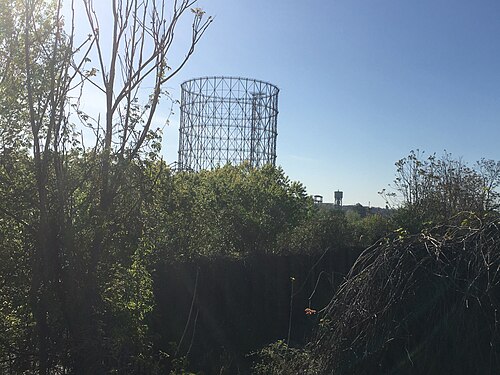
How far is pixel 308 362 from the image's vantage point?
17.9ft

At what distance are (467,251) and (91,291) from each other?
340 centimetres

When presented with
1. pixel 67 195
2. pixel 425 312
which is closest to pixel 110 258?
pixel 67 195

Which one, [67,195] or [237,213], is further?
[237,213]

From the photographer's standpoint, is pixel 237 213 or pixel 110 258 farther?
pixel 237 213

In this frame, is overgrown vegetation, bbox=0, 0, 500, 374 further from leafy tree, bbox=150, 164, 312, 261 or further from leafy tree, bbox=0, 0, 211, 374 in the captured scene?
leafy tree, bbox=150, 164, 312, 261

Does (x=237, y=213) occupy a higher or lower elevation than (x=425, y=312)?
higher

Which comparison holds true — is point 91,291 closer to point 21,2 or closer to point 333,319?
point 333,319

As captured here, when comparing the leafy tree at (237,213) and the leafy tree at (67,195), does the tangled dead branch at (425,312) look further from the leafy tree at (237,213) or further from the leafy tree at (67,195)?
the leafy tree at (237,213)

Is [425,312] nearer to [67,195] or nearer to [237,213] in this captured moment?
[67,195]

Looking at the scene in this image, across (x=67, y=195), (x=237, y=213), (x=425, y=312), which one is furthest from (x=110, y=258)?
(x=237, y=213)

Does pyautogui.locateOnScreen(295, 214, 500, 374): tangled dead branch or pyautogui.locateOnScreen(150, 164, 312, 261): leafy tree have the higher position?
pyautogui.locateOnScreen(150, 164, 312, 261): leafy tree

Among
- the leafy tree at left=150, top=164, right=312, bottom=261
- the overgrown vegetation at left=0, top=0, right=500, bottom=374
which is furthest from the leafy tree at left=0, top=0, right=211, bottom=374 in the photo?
the leafy tree at left=150, top=164, right=312, bottom=261

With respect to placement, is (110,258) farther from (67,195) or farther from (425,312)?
(425,312)

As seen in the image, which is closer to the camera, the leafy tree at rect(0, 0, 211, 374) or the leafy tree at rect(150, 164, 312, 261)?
the leafy tree at rect(0, 0, 211, 374)
